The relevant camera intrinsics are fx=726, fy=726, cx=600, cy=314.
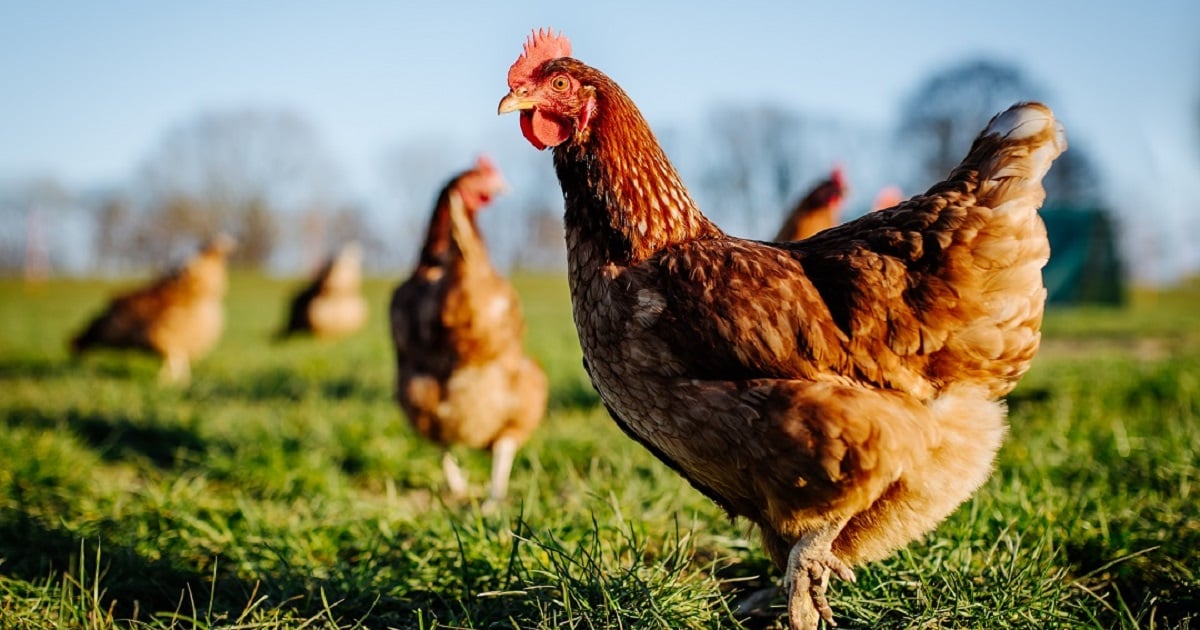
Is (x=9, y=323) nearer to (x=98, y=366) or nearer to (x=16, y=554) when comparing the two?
(x=98, y=366)

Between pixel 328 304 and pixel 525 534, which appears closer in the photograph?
pixel 525 534

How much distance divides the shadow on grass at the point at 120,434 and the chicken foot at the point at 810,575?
12.8ft

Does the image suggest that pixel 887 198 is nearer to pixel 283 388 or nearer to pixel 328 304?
pixel 283 388

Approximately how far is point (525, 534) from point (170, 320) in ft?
27.4

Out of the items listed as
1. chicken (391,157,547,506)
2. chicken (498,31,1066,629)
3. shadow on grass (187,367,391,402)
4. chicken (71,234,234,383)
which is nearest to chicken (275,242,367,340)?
chicken (71,234,234,383)

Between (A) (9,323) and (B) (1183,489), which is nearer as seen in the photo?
(B) (1183,489)

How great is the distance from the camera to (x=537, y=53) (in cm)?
262

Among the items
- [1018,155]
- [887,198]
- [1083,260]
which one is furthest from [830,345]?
[1083,260]

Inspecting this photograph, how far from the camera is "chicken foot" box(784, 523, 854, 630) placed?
2.08m

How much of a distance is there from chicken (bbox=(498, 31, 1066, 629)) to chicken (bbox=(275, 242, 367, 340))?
384 inches

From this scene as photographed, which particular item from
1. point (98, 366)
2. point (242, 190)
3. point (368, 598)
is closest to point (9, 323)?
point (98, 366)

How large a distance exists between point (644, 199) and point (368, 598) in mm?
1625

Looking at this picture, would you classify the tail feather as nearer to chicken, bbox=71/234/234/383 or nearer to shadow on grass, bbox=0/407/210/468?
shadow on grass, bbox=0/407/210/468

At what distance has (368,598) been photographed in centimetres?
245
